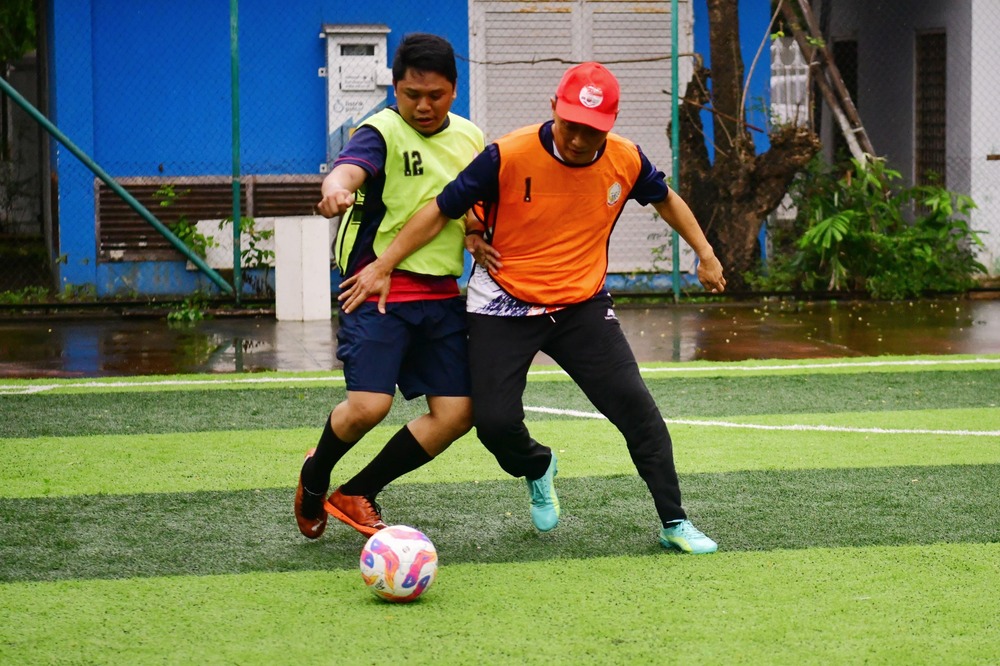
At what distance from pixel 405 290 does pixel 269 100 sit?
9.88 m

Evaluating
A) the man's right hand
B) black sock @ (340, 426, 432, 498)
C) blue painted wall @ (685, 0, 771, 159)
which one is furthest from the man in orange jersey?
blue painted wall @ (685, 0, 771, 159)

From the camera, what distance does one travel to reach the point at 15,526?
5496 mm

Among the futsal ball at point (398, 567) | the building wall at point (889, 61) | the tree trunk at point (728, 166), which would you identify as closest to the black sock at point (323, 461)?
the futsal ball at point (398, 567)

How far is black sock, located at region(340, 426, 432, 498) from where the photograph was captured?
509 cm

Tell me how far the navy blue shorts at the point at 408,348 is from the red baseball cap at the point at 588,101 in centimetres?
85

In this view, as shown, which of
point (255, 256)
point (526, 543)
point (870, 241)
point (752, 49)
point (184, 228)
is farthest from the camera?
point (752, 49)

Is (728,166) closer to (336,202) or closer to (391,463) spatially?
(391,463)

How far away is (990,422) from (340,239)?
4234mm

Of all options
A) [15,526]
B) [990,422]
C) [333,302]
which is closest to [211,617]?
[15,526]

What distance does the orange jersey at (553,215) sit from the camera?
4855 millimetres

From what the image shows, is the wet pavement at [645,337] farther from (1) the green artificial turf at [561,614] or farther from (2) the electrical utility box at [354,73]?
(1) the green artificial turf at [561,614]

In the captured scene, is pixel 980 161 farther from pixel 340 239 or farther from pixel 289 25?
pixel 340 239

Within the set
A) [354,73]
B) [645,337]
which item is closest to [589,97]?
[645,337]

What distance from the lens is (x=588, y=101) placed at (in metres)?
4.63
